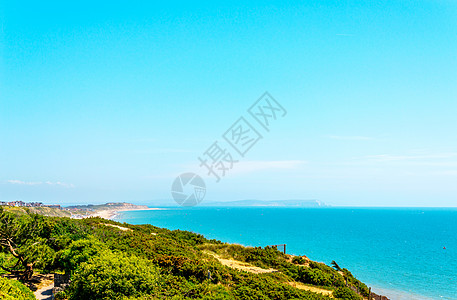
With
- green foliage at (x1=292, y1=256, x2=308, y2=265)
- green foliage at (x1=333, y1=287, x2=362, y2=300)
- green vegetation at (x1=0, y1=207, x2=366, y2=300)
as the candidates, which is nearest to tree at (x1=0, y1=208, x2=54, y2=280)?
green vegetation at (x1=0, y1=207, x2=366, y2=300)

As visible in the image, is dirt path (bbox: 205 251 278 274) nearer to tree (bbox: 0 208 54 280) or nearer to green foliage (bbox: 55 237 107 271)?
green foliage (bbox: 55 237 107 271)

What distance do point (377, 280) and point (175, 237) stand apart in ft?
90.5

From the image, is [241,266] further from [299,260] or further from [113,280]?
[113,280]

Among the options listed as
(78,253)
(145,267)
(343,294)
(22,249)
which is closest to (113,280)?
(145,267)

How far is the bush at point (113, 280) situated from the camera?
462 inches

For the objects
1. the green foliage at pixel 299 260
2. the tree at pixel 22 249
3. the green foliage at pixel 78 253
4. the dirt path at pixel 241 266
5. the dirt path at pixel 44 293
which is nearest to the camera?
the dirt path at pixel 44 293

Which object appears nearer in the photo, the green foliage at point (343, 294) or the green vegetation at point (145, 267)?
the green vegetation at point (145, 267)

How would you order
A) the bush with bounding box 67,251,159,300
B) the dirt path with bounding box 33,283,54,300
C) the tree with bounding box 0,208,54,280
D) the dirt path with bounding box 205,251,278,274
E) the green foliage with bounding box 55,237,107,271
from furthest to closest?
the dirt path with bounding box 205,251,278,274 < the tree with bounding box 0,208,54,280 < the green foliage with bounding box 55,237,107,271 < the dirt path with bounding box 33,283,54,300 < the bush with bounding box 67,251,159,300

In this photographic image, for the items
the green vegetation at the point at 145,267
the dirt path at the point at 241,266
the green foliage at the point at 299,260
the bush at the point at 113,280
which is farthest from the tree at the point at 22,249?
the green foliage at the point at 299,260

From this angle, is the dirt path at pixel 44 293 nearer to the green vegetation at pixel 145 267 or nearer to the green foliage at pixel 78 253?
the green vegetation at pixel 145 267

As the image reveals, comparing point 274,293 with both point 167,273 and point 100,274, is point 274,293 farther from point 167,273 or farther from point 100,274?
point 100,274

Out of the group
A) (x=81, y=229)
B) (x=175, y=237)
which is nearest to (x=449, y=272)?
(x=175, y=237)

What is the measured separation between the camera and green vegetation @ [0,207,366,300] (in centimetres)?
1221

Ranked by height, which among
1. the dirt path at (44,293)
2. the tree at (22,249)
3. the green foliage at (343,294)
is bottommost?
the dirt path at (44,293)
